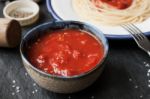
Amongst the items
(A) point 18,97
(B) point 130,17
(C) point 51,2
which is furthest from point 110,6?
(A) point 18,97

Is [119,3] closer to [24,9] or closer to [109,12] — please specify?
[109,12]

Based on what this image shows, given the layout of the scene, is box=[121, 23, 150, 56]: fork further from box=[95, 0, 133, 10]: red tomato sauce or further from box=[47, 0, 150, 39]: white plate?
box=[95, 0, 133, 10]: red tomato sauce

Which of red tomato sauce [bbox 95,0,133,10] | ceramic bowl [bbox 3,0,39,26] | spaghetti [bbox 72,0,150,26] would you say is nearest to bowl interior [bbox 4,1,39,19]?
ceramic bowl [bbox 3,0,39,26]

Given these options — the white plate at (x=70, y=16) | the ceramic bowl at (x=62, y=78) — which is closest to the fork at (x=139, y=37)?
the white plate at (x=70, y=16)

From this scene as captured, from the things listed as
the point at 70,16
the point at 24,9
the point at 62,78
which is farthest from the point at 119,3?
the point at 62,78

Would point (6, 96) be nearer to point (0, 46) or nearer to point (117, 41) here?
point (0, 46)
